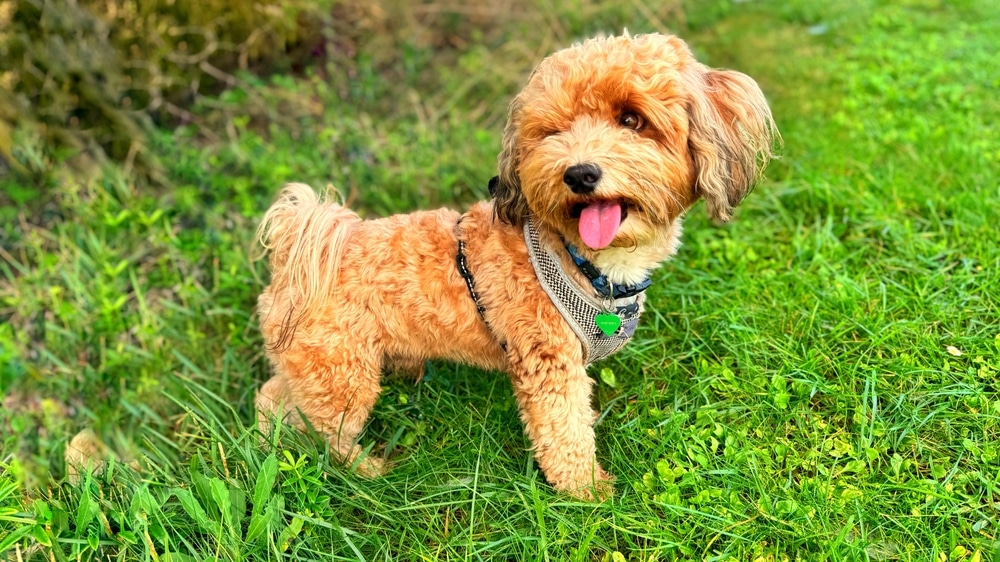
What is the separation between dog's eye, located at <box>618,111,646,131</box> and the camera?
2.34 m

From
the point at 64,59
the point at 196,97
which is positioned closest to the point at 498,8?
the point at 196,97

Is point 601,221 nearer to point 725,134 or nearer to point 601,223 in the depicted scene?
point 601,223

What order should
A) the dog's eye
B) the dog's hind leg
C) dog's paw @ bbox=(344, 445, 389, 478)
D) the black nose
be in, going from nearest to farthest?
the black nose → the dog's eye → the dog's hind leg → dog's paw @ bbox=(344, 445, 389, 478)

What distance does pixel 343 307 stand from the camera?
9.11ft

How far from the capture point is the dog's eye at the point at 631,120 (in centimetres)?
234

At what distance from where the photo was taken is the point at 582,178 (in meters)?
2.25

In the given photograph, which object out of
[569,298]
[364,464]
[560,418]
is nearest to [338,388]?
[364,464]

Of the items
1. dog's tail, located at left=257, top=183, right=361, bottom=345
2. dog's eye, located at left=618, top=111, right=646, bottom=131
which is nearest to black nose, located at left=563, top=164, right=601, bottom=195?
dog's eye, located at left=618, top=111, right=646, bottom=131

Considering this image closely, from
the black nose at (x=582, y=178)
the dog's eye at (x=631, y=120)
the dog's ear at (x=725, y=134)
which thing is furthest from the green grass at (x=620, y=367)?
the dog's eye at (x=631, y=120)

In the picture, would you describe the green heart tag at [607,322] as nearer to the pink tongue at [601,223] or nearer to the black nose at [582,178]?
the pink tongue at [601,223]

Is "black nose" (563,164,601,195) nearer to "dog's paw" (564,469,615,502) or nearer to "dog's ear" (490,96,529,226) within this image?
"dog's ear" (490,96,529,226)

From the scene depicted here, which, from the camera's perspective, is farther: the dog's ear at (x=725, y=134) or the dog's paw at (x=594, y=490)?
the dog's paw at (x=594, y=490)

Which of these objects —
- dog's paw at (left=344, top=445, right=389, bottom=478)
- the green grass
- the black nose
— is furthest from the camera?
dog's paw at (left=344, top=445, right=389, bottom=478)

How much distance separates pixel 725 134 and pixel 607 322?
33.4 inches
